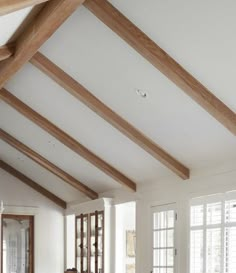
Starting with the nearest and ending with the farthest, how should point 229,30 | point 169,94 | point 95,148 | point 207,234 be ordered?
point 229,30, point 169,94, point 207,234, point 95,148

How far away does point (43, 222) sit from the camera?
1237 centimetres

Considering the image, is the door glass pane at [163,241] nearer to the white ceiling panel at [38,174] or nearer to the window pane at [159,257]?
the window pane at [159,257]

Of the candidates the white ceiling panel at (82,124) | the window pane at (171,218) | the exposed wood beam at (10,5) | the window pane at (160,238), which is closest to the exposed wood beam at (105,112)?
the white ceiling panel at (82,124)

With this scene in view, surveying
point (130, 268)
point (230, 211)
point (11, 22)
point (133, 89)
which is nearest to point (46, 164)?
point (130, 268)

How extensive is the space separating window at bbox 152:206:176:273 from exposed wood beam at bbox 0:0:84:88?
3391 mm

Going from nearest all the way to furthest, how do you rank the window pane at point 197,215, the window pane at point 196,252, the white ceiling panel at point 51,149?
the window pane at point 196,252 → the window pane at point 197,215 → the white ceiling panel at point 51,149

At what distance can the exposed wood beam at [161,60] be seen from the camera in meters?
5.04

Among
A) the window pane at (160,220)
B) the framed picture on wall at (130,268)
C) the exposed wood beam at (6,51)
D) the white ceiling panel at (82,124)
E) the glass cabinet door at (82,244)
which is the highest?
the exposed wood beam at (6,51)

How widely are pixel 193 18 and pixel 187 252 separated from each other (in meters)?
3.99

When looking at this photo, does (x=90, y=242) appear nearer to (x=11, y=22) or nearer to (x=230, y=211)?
(x=230, y=211)

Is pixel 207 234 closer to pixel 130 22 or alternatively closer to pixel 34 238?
pixel 130 22

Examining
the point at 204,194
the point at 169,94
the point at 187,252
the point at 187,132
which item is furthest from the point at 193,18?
the point at 187,252

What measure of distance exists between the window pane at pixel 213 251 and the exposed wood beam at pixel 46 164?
4.14m

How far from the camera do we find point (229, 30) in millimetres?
4441
